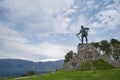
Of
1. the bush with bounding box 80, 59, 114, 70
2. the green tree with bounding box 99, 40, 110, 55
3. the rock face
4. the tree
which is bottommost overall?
the bush with bounding box 80, 59, 114, 70

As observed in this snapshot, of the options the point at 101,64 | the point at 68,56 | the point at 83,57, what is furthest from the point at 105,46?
the point at 101,64

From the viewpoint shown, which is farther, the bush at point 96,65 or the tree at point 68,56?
the tree at point 68,56

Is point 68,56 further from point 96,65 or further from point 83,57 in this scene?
point 96,65

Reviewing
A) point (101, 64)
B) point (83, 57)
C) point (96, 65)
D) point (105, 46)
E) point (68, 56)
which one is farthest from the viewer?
point (68, 56)

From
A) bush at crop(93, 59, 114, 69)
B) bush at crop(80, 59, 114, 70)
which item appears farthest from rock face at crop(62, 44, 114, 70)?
bush at crop(93, 59, 114, 69)

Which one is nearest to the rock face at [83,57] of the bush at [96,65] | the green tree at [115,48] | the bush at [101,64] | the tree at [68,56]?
the bush at [96,65]

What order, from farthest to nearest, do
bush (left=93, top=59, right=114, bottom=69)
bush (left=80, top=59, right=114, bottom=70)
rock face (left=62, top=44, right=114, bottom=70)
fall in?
rock face (left=62, top=44, right=114, bottom=70)
bush (left=93, top=59, right=114, bottom=69)
bush (left=80, top=59, right=114, bottom=70)

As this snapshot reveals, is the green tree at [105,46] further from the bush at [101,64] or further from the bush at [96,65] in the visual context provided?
the bush at [96,65]

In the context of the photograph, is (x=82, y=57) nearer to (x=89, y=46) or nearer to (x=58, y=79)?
(x=89, y=46)

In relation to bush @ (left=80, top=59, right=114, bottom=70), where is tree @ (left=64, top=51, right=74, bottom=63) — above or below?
above

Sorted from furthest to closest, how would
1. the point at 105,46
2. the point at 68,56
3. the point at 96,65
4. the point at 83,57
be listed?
the point at 68,56 → the point at 105,46 → the point at 83,57 → the point at 96,65

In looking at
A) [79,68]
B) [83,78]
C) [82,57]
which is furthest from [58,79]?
[82,57]

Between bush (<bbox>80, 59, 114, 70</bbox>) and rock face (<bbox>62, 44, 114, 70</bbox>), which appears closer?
bush (<bbox>80, 59, 114, 70</bbox>)

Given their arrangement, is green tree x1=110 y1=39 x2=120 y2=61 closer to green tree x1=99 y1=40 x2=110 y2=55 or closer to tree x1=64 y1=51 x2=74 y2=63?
green tree x1=99 y1=40 x2=110 y2=55
